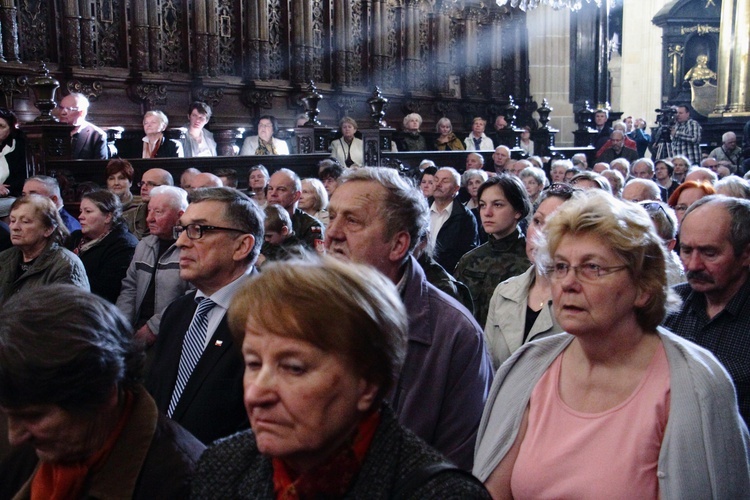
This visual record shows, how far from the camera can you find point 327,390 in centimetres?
137

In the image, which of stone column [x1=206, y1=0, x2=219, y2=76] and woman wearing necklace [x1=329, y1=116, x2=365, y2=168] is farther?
stone column [x1=206, y1=0, x2=219, y2=76]

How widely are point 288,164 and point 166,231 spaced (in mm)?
4081

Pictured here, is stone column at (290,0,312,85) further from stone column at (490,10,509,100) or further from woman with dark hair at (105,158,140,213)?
woman with dark hair at (105,158,140,213)

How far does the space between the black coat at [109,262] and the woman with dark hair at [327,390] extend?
358cm

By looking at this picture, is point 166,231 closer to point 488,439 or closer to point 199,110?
point 488,439

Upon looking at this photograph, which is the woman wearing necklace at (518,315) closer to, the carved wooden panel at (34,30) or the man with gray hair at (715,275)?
the man with gray hair at (715,275)

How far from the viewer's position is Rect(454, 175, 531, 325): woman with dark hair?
13.7 feet

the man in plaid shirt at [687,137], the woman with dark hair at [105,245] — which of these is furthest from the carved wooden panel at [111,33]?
the man in plaid shirt at [687,137]

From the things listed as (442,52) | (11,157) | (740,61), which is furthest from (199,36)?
(740,61)

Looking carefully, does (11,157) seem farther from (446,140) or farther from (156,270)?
(446,140)

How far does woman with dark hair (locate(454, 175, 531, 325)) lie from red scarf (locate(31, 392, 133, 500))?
2.70m

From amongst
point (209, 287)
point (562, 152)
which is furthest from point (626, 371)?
point (562, 152)

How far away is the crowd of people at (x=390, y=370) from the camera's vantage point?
4.56 feet

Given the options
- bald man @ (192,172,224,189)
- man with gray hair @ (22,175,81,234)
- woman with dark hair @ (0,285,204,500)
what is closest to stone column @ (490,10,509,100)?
bald man @ (192,172,224,189)
